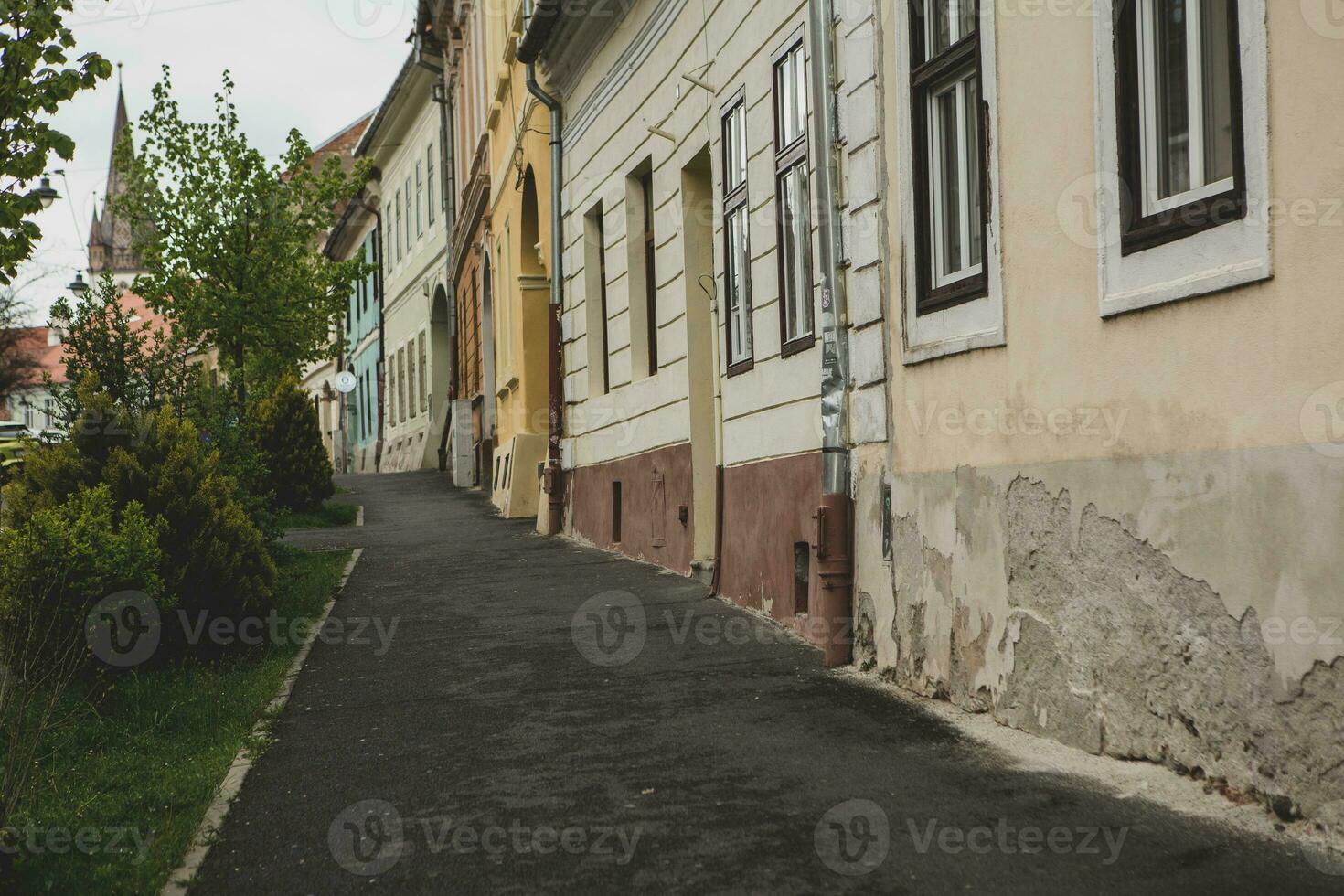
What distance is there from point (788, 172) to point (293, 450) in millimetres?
13779

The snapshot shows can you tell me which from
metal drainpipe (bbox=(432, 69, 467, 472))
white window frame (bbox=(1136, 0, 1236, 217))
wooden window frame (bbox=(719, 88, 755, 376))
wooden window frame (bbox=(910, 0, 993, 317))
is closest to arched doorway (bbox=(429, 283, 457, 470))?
metal drainpipe (bbox=(432, 69, 467, 472))

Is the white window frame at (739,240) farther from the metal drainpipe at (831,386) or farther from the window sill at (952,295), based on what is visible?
the window sill at (952,295)

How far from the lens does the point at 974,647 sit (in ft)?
24.4

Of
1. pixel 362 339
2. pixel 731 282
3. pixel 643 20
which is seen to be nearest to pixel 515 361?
pixel 643 20

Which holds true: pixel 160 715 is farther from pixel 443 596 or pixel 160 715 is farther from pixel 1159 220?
pixel 1159 220

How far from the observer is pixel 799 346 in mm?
10141

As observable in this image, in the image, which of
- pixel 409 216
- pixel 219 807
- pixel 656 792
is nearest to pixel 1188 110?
→ pixel 656 792

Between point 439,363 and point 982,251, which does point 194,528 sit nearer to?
point 982,251

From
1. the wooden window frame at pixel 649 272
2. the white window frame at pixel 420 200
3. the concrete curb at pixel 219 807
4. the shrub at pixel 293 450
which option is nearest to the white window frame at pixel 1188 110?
the concrete curb at pixel 219 807

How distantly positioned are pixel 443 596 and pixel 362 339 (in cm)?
3816

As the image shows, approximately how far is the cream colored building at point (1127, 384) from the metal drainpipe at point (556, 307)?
975cm

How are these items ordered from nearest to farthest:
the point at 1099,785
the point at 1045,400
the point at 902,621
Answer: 1. the point at 1099,785
2. the point at 1045,400
3. the point at 902,621

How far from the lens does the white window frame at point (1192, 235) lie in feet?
17.6

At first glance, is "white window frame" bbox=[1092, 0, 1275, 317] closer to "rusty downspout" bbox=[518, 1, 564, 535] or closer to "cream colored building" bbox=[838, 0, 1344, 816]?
"cream colored building" bbox=[838, 0, 1344, 816]
